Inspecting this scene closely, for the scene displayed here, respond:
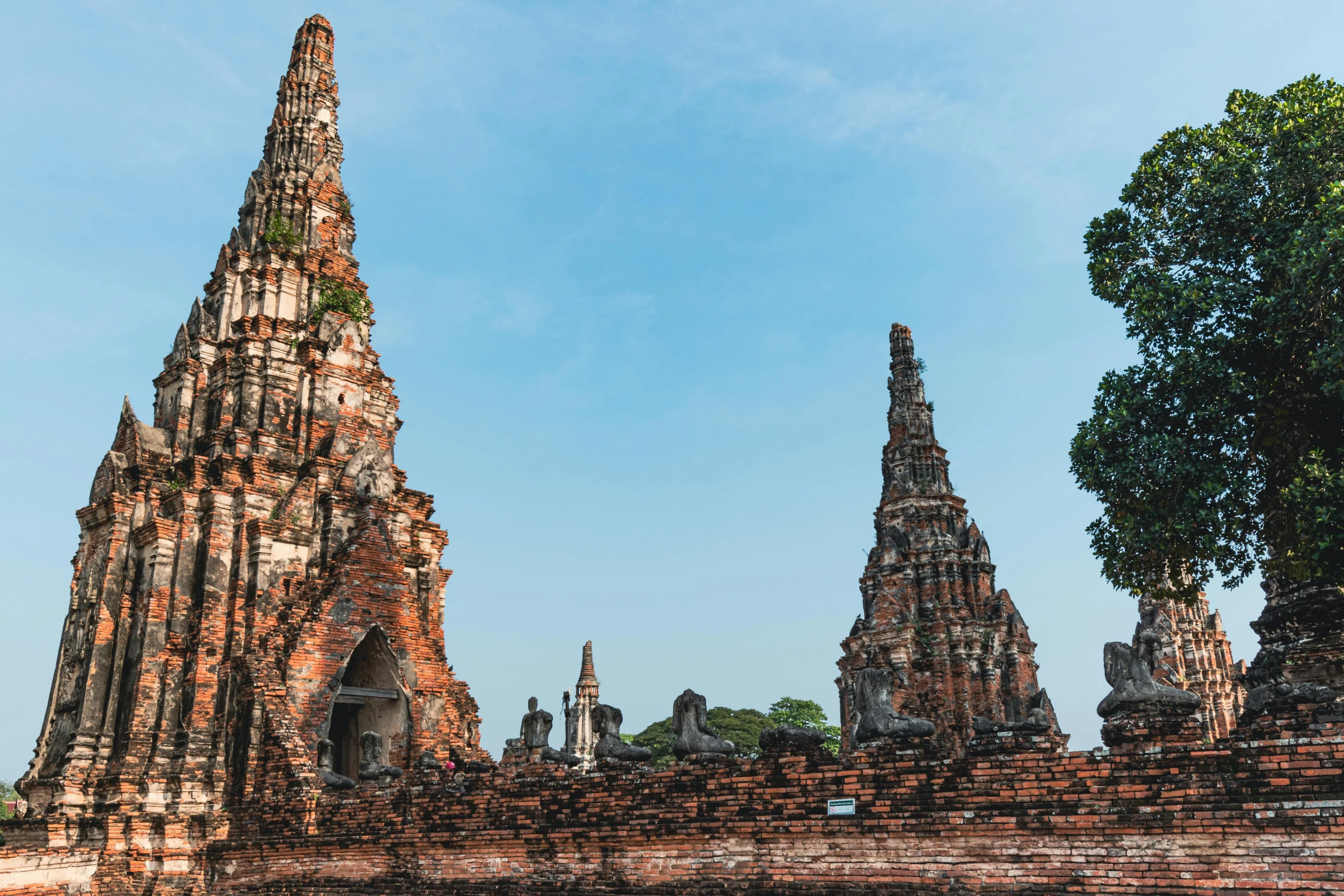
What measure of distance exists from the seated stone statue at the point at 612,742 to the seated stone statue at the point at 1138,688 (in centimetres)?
491

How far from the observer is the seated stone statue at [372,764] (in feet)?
49.8

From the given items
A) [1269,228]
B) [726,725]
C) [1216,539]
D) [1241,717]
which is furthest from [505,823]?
[726,725]

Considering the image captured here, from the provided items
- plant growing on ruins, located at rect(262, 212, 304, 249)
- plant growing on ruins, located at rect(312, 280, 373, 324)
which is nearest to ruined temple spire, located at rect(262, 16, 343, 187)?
plant growing on ruins, located at rect(262, 212, 304, 249)

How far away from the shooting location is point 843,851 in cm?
968

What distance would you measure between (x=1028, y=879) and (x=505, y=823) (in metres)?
6.60

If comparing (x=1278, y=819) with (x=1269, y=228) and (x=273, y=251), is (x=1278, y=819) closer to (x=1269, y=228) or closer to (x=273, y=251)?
(x=1269, y=228)

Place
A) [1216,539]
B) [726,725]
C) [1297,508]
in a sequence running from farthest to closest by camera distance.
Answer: [726,725] < [1216,539] < [1297,508]

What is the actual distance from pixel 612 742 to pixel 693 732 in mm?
1518

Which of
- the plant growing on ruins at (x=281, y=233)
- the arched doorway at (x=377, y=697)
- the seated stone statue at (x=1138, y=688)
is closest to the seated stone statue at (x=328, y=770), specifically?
the arched doorway at (x=377, y=697)

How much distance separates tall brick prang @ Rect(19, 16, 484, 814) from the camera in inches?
679

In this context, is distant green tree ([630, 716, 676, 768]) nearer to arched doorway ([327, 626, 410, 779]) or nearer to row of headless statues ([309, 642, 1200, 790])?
arched doorway ([327, 626, 410, 779])

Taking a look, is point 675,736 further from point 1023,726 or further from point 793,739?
point 1023,726

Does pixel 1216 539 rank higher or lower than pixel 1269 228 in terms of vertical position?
lower

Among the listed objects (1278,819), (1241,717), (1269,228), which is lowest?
(1278,819)
